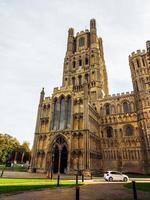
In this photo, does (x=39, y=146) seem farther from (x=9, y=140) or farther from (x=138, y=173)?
(x=9, y=140)

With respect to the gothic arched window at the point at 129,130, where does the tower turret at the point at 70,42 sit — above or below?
above

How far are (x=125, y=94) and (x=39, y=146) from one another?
89.5ft

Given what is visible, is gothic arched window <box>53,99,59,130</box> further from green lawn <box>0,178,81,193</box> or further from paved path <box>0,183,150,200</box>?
paved path <box>0,183,150,200</box>

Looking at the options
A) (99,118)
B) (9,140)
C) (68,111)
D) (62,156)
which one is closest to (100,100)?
(99,118)

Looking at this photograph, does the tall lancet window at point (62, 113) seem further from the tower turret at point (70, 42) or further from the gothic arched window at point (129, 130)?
the tower turret at point (70, 42)

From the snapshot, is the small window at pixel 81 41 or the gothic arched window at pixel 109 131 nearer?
the gothic arched window at pixel 109 131

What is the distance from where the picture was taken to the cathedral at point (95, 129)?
36.0 meters

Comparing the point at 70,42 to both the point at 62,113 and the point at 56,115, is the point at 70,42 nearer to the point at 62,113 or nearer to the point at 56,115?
the point at 62,113

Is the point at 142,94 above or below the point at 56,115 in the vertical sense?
above

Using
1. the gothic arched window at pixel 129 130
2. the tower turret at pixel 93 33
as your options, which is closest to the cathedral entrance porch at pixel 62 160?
the gothic arched window at pixel 129 130

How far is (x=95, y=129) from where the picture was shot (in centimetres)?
4188

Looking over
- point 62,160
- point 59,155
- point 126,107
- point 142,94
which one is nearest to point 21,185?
point 59,155

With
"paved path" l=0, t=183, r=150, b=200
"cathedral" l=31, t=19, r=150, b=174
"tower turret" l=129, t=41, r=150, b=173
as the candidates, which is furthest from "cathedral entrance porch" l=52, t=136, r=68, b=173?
"paved path" l=0, t=183, r=150, b=200

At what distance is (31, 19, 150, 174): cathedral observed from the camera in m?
36.0
